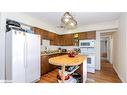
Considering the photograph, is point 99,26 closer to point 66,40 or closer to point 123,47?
point 123,47

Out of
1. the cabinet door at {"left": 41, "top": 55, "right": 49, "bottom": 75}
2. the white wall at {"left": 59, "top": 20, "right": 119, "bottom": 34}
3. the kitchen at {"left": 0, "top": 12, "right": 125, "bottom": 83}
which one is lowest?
the cabinet door at {"left": 41, "top": 55, "right": 49, "bottom": 75}

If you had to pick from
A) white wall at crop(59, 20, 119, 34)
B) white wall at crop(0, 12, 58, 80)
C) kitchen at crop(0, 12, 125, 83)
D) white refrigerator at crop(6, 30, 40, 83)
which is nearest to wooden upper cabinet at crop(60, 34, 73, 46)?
kitchen at crop(0, 12, 125, 83)

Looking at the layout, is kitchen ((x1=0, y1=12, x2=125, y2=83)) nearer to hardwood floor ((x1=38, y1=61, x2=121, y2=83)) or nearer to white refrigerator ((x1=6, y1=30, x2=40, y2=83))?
hardwood floor ((x1=38, y1=61, x2=121, y2=83))

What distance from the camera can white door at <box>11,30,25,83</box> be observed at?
199cm

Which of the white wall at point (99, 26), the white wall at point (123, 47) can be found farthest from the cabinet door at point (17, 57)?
the white wall at point (99, 26)

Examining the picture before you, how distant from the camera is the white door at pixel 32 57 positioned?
2.33 m

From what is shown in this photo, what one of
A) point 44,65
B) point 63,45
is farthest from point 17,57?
point 63,45

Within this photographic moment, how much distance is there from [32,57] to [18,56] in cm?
43

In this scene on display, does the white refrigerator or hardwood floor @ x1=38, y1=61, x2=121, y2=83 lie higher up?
the white refrigerator
